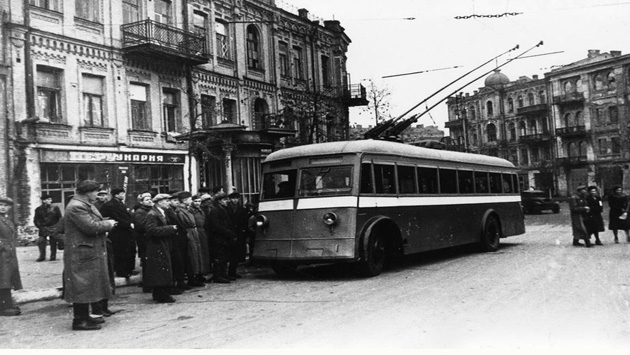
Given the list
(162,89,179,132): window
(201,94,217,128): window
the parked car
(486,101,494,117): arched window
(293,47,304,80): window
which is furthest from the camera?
(486,101,494,117): arched window

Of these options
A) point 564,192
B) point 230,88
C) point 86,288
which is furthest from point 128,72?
point 564,192

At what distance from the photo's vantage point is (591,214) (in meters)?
15.4

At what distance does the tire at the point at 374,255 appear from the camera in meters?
10.6

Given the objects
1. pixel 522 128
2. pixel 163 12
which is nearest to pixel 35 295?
pixel 163 12

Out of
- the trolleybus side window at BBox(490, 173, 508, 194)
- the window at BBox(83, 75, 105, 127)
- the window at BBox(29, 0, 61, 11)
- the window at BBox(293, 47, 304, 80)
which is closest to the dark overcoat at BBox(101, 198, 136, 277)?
the trolleybus side window at BBox(490, 173, 508, 194)

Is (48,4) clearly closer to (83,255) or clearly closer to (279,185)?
(279,185)

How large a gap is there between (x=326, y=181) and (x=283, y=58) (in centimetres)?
1988

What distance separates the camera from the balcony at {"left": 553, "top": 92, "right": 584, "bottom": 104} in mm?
58338

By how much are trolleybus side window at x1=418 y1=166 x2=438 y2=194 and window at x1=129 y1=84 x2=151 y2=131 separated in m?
12.0

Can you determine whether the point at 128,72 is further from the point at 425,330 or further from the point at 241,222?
the point at 425,330

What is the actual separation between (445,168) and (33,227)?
454 inches

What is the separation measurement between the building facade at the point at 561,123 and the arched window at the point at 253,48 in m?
23.3

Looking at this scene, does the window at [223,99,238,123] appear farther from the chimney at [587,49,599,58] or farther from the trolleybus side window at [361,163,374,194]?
the chimney at [587,49,599,58]

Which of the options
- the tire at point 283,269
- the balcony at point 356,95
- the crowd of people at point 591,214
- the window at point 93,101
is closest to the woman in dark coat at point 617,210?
the crowd of people at point 591,214
